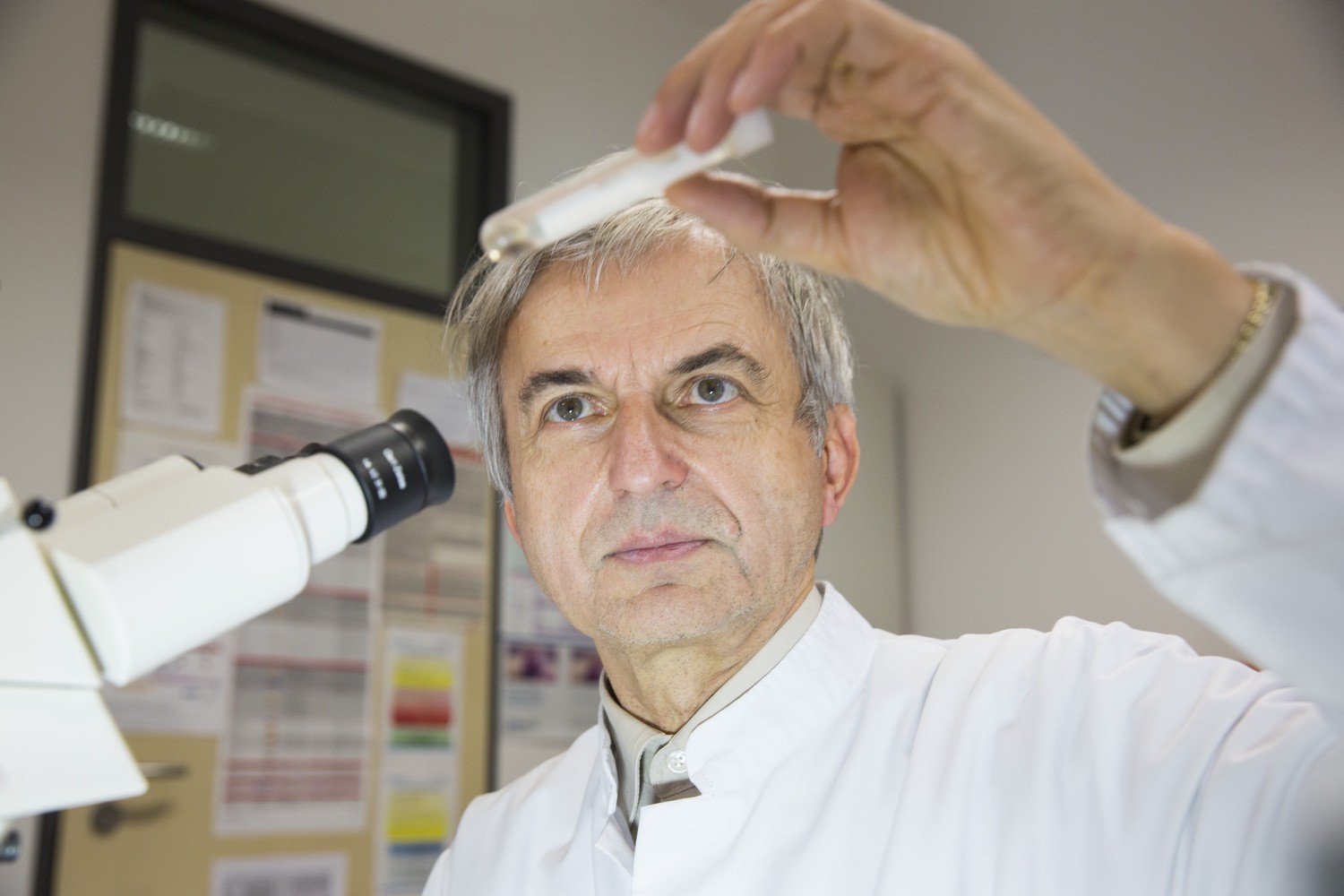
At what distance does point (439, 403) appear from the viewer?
2875mm

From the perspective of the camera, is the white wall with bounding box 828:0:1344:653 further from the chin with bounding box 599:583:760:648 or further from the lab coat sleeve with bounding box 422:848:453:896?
the lab coat sleeve with bounding box 422:848:453:896

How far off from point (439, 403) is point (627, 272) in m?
1.65

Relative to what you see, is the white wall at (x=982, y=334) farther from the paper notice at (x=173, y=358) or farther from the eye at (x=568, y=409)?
the eye at (x=568, y=409)

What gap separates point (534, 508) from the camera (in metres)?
1.29

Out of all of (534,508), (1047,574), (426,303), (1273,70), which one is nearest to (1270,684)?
(534,508)

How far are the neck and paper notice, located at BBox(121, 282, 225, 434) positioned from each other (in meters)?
1.53

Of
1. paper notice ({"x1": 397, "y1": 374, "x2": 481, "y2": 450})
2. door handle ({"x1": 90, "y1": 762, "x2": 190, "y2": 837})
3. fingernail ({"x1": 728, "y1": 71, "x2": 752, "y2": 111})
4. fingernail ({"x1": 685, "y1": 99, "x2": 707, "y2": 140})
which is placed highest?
paper notice ({"x1": 397, "y1": 374, "x2": 481, "y2": 450})

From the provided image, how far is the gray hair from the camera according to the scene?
134 cm

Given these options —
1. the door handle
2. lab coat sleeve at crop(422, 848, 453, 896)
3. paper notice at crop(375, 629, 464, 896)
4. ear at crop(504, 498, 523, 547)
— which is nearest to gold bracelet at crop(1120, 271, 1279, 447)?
ear at crop(504, 498, 523, 547)

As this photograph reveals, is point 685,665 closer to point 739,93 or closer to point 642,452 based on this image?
point 642,452

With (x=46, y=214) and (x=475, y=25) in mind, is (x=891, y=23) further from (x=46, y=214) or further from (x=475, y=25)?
(x=475, y=25)

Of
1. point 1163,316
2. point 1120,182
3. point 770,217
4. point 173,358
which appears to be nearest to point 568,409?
point 770,217

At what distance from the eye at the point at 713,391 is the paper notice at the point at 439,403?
1.61m

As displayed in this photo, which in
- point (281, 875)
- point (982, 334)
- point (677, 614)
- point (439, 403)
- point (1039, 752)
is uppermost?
point (982, 334)
